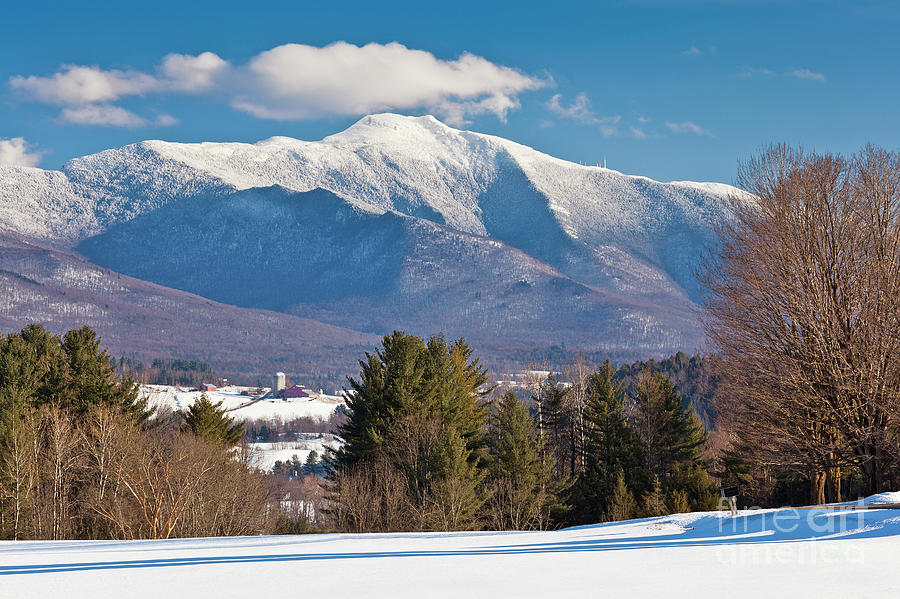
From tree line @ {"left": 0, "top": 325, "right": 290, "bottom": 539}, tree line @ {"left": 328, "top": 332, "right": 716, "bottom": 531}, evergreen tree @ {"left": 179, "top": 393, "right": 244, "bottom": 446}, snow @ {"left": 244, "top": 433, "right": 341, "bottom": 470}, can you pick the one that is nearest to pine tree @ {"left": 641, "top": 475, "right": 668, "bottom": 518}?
tree line @ {"left": 328, "top": 332, "right": 716, "bottom": 531}

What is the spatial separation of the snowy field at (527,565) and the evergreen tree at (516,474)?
30247mm

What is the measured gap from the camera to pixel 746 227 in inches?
991

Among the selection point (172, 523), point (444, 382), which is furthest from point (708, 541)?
point (444, 382)

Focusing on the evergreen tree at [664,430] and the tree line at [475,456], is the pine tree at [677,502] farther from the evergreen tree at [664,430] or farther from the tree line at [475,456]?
the evergreen tree at [664,430]

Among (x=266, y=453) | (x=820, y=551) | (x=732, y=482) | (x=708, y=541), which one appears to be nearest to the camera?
(x=820, y=551)

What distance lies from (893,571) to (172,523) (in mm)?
28279

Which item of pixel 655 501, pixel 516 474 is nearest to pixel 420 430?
pixel 516 474

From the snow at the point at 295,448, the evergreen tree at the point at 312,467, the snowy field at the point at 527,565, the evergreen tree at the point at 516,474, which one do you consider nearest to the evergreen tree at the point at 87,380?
the evergreen tree at the point at 516,474

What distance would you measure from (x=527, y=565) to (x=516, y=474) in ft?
117

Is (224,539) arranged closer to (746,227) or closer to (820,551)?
(820,551)

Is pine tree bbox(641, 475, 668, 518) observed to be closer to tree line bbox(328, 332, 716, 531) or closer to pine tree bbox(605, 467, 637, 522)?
tree line bbox(328, 332, 716, 531)

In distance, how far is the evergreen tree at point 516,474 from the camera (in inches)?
1802

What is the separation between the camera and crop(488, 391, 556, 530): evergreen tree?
45781 millimetres

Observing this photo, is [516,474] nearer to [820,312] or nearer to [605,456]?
[605,456]
